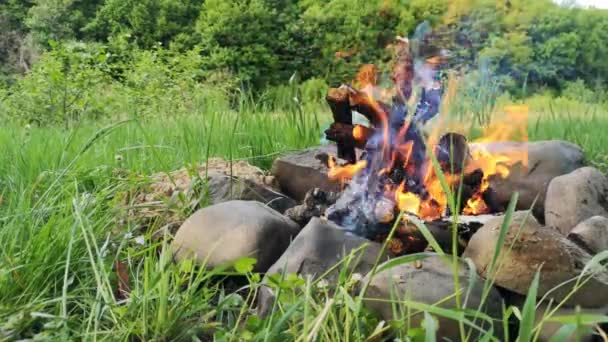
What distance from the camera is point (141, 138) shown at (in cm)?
443

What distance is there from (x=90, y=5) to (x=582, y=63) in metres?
12.1

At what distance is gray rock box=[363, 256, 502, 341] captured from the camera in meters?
1.90

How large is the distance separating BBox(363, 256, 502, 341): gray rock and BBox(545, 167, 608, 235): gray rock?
897 millimetres

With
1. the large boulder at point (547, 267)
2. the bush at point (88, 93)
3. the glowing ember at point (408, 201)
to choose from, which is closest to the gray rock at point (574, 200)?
the glowing ember at point (408, 201)

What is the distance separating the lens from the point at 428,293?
6.37 feet

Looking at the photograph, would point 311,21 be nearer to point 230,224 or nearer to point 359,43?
point 359,43

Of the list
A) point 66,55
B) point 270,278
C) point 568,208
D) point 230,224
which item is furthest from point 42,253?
point 66,55

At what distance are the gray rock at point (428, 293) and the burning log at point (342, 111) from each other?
3.35 feet

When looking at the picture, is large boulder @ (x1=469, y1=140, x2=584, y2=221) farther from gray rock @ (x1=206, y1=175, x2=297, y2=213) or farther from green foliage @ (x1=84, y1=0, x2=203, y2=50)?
green foliage @ (x1=84, y1=0, x2=203, y2=50)

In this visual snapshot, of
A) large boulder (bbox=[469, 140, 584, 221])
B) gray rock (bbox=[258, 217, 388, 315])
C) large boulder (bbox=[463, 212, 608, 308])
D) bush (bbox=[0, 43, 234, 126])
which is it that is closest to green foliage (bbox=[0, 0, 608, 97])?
bush (bbox=[0, 43, 234, 126])

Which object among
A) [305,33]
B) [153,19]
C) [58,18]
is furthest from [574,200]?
[58,18]

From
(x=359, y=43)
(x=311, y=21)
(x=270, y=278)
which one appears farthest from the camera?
(x=311, y=21)

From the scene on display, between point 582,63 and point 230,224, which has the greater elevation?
point 230,224

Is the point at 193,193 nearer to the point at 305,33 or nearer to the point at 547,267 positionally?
the point at 547,267
